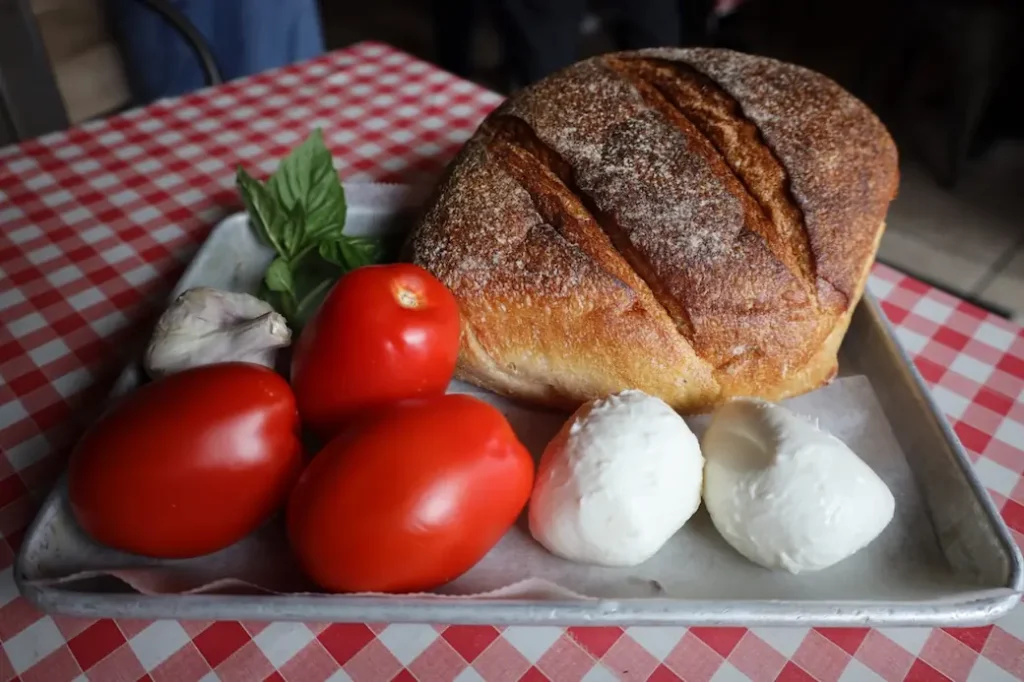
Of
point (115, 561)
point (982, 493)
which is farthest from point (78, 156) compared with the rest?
point (982, 493)

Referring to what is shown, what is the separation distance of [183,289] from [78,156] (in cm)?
57

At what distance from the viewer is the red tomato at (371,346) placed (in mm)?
699

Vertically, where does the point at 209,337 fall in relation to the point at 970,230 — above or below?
above

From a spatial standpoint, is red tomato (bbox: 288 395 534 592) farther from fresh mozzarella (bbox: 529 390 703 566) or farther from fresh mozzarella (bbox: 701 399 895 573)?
fresh mozzarella (bbox: 701 399 895 573)

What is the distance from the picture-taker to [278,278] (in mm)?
885

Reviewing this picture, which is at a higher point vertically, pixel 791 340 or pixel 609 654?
pixel 791 340

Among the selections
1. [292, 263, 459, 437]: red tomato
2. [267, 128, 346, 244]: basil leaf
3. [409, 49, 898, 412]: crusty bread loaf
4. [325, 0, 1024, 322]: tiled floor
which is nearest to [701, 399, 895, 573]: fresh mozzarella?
[409, 49, 898, 412]: crusty bread loaf

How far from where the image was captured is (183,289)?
0.90 metres

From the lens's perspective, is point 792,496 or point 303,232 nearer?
point 792,496

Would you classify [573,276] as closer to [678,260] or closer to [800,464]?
[678,260]

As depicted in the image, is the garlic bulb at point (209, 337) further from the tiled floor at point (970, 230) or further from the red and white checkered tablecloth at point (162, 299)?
the tiled floor at point (970, 230)

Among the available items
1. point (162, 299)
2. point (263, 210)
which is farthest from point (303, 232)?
point (162, 299)

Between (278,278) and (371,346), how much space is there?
241mm

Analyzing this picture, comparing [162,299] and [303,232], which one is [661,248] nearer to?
[303,232]
